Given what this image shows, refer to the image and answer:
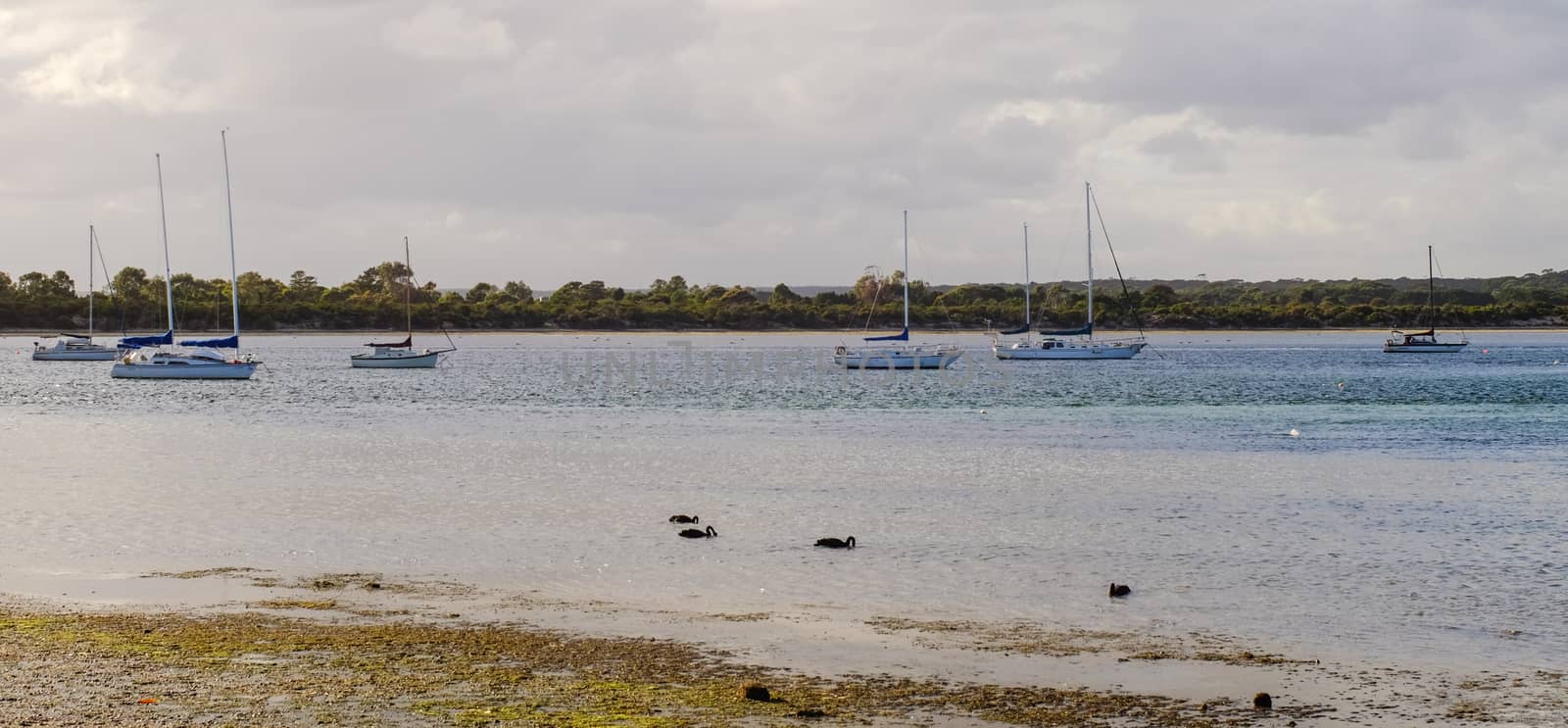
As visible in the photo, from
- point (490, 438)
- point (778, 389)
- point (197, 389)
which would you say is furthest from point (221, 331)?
point (490, 438)

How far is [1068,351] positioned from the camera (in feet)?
383

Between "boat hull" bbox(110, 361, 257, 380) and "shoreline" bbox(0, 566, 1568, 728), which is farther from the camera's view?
"boat hull" bbox(110, 361, 257, 380)

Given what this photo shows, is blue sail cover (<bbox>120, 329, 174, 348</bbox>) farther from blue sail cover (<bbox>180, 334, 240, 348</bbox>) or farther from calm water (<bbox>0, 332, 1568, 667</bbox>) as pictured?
calm water (<bbox>0, 332, 1568, 667</bbox>)

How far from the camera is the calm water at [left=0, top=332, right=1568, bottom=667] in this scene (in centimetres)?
1823

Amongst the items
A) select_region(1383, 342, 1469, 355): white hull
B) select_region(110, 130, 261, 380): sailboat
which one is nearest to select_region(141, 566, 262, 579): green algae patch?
select_region(110, 130, 261, 380): sailboat

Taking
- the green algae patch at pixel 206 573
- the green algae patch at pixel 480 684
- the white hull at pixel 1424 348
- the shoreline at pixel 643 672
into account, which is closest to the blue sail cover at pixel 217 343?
the green algae patch at pixel 206 573

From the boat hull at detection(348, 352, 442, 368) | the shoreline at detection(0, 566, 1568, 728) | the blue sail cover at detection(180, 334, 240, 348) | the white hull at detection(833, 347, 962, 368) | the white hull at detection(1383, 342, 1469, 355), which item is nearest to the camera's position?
the shoreline at detection(0, 566, 1568, 728)

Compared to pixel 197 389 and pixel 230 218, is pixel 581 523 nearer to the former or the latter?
pixel 197 389

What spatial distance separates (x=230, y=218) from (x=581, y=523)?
230ft

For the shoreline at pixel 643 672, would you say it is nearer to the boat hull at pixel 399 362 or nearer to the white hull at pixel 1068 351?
the boat hull at pixel 399 362

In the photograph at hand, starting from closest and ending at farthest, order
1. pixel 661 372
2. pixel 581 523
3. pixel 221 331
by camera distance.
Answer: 1. pixel 581 523
2. pixel 661 372
3. pixel 221 331

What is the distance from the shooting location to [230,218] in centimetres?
8781

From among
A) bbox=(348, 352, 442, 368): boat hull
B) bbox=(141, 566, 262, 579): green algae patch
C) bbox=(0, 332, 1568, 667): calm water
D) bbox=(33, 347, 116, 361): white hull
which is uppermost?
bbox=(33, 347, 116, 361): white hull

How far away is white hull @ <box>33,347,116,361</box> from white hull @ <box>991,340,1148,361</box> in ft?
232
